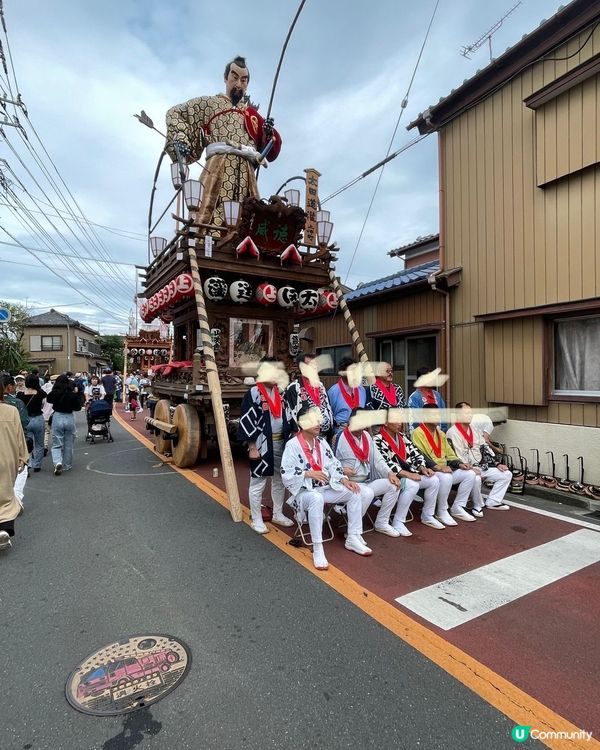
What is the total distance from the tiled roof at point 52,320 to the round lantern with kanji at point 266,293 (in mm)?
36678

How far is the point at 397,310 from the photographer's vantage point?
377 inches

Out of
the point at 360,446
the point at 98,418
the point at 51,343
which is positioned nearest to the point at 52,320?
the point at 51,343

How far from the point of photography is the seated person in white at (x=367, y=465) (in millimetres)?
4395

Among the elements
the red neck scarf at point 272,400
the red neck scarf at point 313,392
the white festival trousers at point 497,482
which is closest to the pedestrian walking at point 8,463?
the red neck scarf at point 272,400

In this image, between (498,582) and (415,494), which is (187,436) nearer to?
(415,494)

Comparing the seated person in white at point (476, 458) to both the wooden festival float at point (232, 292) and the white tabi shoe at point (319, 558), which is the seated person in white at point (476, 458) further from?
the wooden festival float at point (232, 292)

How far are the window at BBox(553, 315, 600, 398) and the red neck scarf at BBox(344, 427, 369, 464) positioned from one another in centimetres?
365

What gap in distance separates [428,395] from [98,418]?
29.5 ft

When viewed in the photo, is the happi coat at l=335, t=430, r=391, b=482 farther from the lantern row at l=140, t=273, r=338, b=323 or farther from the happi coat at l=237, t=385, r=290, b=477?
the lantern row at l=140, t=273, r=338, b=323

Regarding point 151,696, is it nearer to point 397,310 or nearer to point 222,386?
point 222,386

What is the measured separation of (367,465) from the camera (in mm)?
4523

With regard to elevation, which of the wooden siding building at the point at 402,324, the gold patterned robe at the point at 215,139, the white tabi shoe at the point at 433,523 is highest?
the gold patterned robe at the point at 215,139

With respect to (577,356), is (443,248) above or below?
above

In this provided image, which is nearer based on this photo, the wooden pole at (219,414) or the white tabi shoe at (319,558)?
the white tabi shoe at (319,558)
